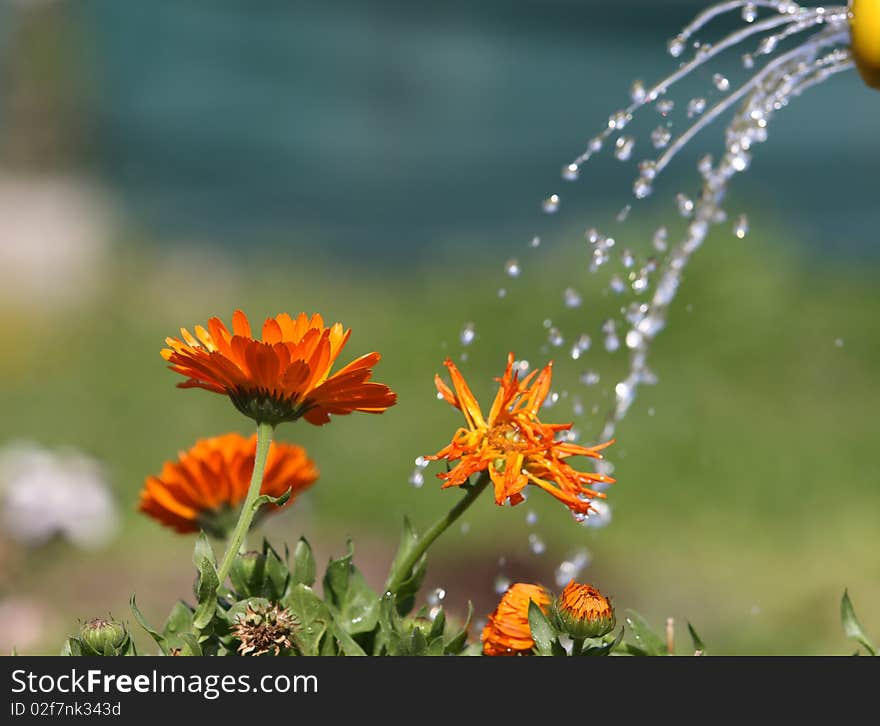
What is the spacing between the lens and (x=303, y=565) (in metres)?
0.87

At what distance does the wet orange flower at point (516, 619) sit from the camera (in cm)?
82

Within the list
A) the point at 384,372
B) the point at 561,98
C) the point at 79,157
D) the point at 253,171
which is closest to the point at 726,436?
the point at 384,372

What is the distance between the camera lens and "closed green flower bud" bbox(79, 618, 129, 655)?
0.79 meters

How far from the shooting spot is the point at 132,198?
493 cm

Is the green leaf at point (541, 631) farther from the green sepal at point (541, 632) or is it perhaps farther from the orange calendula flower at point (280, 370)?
the orange calendula flower at point (280, 370)

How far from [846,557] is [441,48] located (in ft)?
9.16

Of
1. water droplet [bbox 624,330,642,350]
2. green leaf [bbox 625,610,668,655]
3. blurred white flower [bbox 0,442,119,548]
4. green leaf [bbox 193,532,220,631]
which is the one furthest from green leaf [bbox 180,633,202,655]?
blurred white flower [bbox 0,442,119,548]

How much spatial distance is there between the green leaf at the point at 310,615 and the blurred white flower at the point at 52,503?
1.32 metres

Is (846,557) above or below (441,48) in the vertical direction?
below

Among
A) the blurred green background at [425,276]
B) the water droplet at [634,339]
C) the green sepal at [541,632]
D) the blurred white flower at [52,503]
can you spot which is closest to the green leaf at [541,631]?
the green sepal at [541,632]

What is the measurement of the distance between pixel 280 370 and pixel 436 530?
5.1 inches

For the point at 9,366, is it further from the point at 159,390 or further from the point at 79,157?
the point at 79,157

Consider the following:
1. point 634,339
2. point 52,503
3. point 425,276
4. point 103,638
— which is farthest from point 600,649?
point 425,276

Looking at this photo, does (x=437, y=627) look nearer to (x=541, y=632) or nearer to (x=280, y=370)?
(x=541, y=632)
